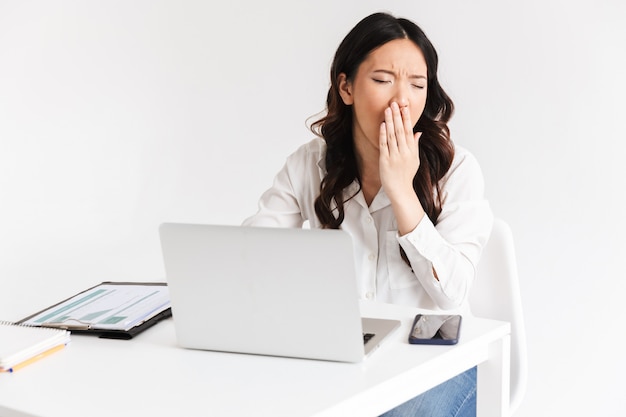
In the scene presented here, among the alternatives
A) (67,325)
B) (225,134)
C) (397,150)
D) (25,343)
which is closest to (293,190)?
(397,150)

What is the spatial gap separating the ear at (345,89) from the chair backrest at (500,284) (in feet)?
1.68

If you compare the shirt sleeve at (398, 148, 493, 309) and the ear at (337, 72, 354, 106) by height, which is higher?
Result: the ear at (337, 72, 354, 106)

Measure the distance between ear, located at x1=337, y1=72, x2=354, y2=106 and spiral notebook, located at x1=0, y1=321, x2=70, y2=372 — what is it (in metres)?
1.01

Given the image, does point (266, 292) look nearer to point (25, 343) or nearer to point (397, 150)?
Answer: point (25, 343)

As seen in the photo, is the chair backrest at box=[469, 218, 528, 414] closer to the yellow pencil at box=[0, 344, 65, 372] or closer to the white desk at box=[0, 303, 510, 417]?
the white desk at box=[0, 303, 510, 417]

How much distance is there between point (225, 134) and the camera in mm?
3799

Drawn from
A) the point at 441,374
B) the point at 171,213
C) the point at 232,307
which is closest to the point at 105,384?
Result: the point at 232,307

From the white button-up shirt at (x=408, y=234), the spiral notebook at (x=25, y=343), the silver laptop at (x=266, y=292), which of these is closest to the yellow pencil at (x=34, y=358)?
the spiral notebook at (x=25, y=343)

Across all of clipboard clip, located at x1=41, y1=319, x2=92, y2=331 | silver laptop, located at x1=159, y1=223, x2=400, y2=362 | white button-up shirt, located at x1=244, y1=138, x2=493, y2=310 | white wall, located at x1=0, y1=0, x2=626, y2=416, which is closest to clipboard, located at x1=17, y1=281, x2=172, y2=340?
clipboard clip, located at x1=41, y1=319, x2=92, y2=331

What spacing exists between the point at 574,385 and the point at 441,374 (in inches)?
68.3

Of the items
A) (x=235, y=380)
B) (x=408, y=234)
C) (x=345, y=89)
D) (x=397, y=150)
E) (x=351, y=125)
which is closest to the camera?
(x=235, y=380)

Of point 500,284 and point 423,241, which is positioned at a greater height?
point 423,241

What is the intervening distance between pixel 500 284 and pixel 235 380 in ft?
3.04

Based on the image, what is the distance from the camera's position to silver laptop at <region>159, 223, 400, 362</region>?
4.84 ft
